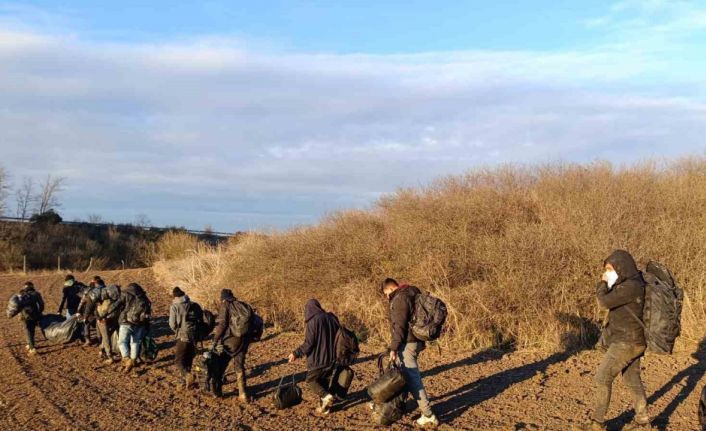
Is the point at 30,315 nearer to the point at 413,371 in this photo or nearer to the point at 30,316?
the point at 30,316

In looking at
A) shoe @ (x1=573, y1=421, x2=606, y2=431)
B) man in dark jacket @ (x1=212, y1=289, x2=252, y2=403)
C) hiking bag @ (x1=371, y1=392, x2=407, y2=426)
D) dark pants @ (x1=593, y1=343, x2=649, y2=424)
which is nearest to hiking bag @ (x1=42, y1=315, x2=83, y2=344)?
man in dark jacket @ (x1=212, y1=289, x2=252, y2=403)

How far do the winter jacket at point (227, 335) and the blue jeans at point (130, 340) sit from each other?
2991 mm

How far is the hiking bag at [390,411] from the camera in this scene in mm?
8180

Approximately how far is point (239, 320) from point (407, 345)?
293 cm

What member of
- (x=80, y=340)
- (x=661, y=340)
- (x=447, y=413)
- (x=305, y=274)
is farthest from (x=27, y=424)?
(x=305, y=274)

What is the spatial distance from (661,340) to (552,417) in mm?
1641

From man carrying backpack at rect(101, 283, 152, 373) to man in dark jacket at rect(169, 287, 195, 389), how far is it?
1866 millimetres

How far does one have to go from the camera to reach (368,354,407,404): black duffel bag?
26.4ft

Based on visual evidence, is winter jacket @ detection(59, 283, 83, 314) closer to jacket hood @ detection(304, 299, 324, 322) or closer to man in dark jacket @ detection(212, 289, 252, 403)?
man in dark jacket @ detection(212, 289, 252, 403)

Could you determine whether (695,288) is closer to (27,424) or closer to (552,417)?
(552,417)

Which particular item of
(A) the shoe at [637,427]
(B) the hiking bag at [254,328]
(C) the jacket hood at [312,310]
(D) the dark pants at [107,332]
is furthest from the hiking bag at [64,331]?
(A) the shoe at [637,427]

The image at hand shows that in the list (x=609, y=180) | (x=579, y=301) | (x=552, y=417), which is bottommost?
(x=552, y=417)

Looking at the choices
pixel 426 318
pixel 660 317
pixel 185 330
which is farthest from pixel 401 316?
pixel 185 330

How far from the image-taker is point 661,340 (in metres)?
7.82
